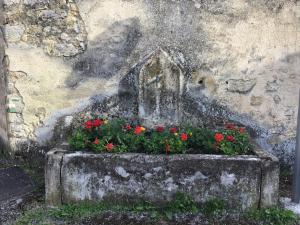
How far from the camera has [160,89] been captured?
4.34m

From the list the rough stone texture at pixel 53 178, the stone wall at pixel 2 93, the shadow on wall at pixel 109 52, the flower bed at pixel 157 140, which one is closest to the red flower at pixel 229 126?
the flower bed at pixel 157 140

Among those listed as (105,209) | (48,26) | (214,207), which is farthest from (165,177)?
(48,26)

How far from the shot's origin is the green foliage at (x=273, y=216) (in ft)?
11.4

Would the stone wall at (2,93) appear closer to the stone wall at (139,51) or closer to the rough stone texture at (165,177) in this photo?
the stone wall at (139,51)

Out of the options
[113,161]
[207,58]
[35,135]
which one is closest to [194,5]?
[207,58]

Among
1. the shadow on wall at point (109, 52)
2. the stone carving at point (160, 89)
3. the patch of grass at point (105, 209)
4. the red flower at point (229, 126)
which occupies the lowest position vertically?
the patch of grass at point (105, 209)

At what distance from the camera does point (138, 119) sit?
4.49m

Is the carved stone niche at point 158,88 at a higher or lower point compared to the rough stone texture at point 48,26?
lower

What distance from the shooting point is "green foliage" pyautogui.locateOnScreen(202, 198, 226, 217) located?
3.55 meters

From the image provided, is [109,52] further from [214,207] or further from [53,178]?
[214,207]

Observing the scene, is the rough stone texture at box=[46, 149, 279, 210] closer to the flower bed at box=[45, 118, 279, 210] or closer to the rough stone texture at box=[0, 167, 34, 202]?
the flower bed at box=[45, 118, 279, 210]

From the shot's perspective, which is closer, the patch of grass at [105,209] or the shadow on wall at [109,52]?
the patch of grass at [105,209]

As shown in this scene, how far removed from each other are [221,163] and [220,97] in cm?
121

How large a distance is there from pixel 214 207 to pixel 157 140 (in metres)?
0.82
